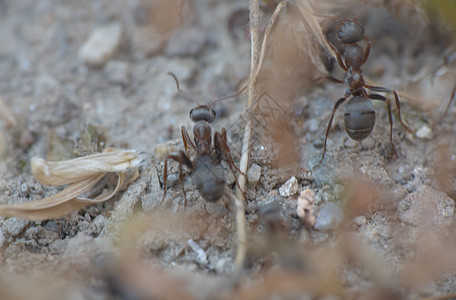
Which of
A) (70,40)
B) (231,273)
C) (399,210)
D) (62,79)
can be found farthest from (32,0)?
(399,210)

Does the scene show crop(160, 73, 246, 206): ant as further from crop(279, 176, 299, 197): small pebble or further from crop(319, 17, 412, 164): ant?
crop(319, 17, 412, 164): ant

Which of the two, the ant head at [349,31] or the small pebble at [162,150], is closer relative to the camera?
the small pebble at [162,150]

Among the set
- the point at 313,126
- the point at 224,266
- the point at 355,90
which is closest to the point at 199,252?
the point at 224,266

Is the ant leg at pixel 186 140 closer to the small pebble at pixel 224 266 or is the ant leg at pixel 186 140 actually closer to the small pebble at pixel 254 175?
the small pebble at pixel 254 175

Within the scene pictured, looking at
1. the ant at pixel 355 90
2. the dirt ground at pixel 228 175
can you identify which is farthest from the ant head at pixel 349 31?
the dirt ground at pixel 228 175

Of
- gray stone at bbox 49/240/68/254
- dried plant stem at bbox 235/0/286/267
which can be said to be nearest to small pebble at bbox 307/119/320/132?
dried plant stem at bbox 235/0/286/267

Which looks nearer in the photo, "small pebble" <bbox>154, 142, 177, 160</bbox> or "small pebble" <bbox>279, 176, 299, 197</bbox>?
"small pebble" <bbox>279, 176, 299, 197</bbox>
